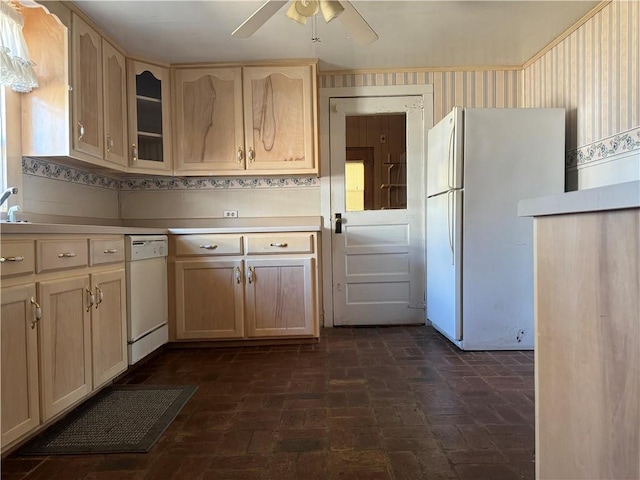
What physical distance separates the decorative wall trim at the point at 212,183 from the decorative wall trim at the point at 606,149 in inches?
75.4

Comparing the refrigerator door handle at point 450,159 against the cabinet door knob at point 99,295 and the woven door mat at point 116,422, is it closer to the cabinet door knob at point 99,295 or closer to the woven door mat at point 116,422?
the woven door mat at point 116,422

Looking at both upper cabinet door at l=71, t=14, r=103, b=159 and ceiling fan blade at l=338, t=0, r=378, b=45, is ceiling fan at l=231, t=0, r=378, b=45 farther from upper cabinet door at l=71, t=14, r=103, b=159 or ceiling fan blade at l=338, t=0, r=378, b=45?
upper cabinet door at l=71, t=14, r=103, b=159

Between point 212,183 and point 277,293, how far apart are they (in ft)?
4.01

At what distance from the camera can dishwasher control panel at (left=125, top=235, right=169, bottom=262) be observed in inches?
89.3

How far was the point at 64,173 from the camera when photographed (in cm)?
255

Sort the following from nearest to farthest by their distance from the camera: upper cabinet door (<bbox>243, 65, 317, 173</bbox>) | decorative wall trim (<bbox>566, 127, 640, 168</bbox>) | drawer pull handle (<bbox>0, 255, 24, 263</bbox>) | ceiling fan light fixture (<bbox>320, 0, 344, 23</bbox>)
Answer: drawer pull handle (<bbox>0, 255, 24, 263</bbox>) → ceiling fan light fixture (<bbox>320, 0, 344, 23</bbox>) → decorative wall trim (<bbox>566, 127, 640, 168</bbox>) → upper cabinet door (<bbox>243, 65, 317, 173</bbox>)

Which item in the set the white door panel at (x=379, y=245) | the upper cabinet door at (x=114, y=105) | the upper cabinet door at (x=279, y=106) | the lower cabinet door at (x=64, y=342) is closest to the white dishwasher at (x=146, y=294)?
the lower cabinet door at (x=64, y=342)

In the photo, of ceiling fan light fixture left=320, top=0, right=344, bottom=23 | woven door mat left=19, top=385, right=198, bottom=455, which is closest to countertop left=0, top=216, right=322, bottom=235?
woven door mat left=19, top=385, right=198, bottom=455

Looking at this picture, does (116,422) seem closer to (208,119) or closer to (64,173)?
(64,173)

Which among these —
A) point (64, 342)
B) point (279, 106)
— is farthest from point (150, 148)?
point (64, 342)

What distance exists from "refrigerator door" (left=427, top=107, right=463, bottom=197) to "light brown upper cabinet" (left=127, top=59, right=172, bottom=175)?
82.2 inches

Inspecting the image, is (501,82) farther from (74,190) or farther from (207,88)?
(74,190)

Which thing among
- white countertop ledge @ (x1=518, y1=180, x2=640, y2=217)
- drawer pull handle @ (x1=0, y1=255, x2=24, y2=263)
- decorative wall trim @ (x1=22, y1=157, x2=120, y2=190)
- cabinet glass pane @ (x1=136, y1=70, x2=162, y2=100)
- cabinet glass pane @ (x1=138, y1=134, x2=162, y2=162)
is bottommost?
drawer pull handle @ (x1=0, y1=255, x2=24, y2=263)

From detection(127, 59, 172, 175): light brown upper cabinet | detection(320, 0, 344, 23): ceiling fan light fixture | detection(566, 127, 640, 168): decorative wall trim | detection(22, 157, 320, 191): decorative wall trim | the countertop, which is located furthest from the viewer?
detection(22, 157, 320, 191): decorative wall trim
